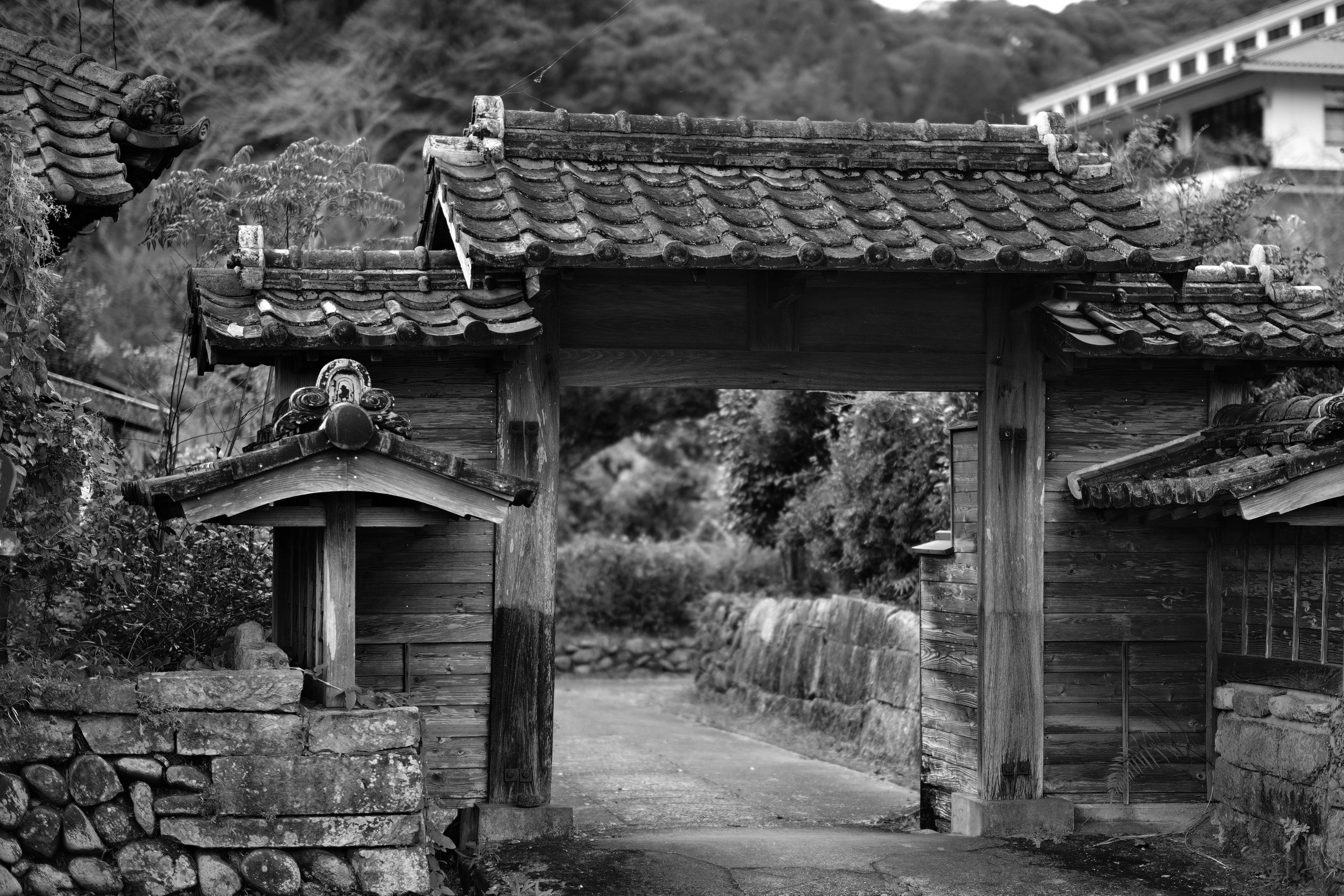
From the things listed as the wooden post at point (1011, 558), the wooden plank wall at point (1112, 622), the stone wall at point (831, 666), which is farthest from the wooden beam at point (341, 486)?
the stone wall at point (831, 666)

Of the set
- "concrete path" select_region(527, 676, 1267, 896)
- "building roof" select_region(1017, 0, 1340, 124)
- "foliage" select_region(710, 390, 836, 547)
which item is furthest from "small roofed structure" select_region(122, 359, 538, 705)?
"building roof" select_region(1017, 0, 1340, 124)

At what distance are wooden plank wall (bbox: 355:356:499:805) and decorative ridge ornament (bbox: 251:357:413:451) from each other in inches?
40.2

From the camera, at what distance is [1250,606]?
26.3 ft

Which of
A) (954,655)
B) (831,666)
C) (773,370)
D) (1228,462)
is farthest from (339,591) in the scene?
(831,666)

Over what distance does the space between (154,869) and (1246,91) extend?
27.9 m

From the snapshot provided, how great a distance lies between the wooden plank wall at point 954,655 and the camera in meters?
8.48

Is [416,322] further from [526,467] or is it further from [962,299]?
[962,299]

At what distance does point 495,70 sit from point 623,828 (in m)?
18.5

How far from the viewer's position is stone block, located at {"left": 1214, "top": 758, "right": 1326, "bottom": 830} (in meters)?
6.96

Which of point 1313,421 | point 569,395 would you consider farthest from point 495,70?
point 1313,421

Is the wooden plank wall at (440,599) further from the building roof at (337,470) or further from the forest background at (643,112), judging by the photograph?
the forest background at (643,112)

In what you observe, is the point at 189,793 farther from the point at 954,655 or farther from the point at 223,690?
the point at 954,655

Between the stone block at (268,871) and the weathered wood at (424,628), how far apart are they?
5.56 feet

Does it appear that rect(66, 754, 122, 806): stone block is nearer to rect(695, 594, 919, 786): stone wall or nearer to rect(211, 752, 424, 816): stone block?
rect(211, 752, 424, 816): stone block
